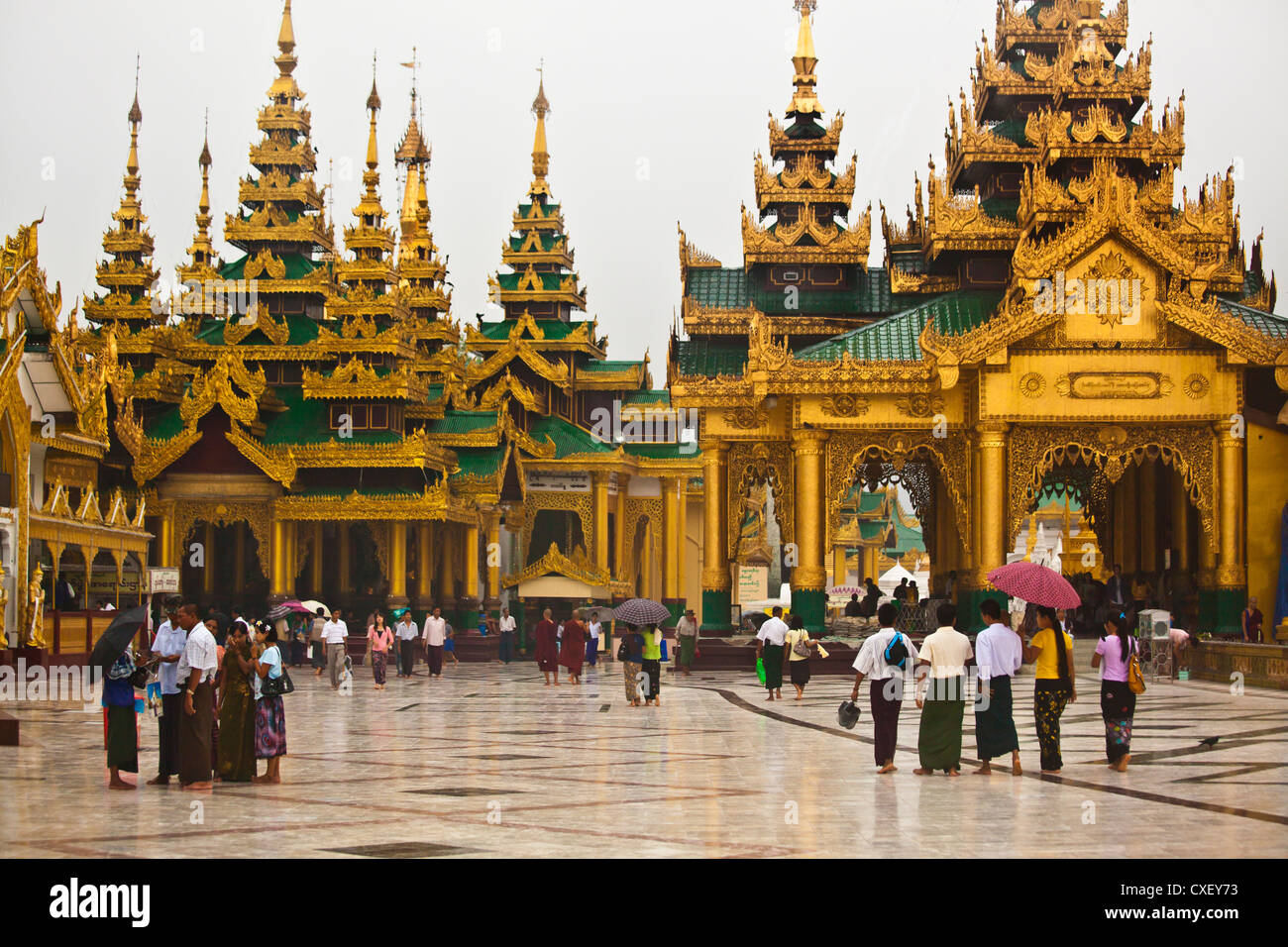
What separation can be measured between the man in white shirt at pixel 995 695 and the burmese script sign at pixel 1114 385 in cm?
1730

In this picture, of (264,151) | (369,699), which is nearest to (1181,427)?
(369,699)

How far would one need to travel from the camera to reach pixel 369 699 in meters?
25.9

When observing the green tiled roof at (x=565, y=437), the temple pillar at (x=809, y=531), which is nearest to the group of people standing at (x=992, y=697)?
the temple pillar at (x=809, y=531)

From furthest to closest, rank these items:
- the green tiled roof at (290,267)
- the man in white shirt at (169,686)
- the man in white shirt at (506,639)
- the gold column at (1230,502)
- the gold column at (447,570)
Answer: the green tiled roof at (290,267), the gold column at (447,570), the man in white shirt at (506,639), the gold column at (1230,502), the man in white shirt at (169,686)

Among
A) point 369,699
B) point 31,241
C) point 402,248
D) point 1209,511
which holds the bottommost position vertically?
point 369,699

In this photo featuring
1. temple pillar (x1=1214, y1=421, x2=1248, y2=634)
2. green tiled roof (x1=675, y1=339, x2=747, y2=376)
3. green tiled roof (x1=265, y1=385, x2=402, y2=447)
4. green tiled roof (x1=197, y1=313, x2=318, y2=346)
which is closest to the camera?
temple pillar (x1=1214, y1=421, x2=1248, y2=634)

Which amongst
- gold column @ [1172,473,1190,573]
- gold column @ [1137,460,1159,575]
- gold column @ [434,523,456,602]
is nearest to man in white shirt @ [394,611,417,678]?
gold column @ [434,523,456,602]

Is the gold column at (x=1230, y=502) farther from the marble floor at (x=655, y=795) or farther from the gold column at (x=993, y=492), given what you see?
the marble floor at (x=655, y=795)

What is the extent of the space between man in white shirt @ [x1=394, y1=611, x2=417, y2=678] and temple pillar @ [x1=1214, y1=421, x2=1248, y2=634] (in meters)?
14.8

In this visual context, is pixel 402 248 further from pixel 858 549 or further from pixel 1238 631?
pixel 1238 631

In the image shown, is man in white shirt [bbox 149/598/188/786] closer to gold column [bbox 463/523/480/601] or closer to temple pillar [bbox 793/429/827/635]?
temple pillar [bbox 793/429/827/635]

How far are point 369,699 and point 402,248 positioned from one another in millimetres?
39924

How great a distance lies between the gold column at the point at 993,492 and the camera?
31.1m

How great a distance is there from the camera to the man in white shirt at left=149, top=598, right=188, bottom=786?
13430 millimetres
